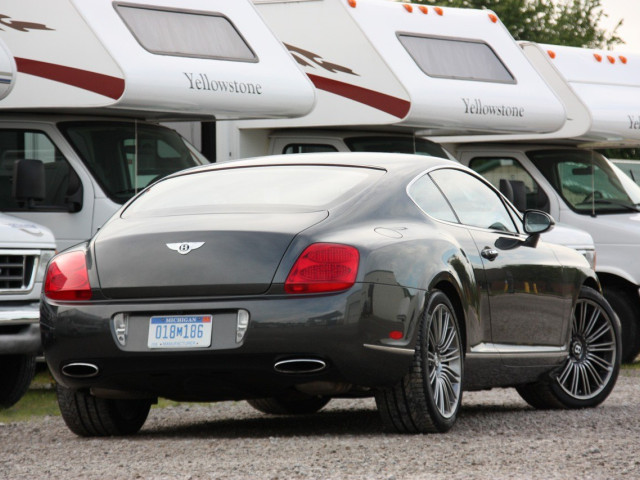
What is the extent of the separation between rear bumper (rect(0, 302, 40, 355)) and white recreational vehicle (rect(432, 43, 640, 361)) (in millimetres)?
5726

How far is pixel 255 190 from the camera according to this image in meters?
8.02

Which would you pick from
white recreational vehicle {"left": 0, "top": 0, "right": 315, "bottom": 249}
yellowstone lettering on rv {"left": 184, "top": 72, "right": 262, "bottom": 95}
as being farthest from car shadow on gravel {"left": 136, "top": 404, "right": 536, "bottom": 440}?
yellowstone lettering on rv {"left": 184, "top": 72, "right": 262, "bottom": 95}

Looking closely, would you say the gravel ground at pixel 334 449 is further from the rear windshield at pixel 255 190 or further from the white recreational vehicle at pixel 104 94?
the white recreational vehicle at pixel 104 94

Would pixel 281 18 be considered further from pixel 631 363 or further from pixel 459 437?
pixel 459 437

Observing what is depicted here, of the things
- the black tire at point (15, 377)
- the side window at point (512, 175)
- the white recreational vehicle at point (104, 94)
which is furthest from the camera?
the side window at point (512, 175)

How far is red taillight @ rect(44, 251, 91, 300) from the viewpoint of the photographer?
745 cm

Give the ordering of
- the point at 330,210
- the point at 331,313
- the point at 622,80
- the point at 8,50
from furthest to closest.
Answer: the point at 622,80 → the point at 8,50 → the point at 330,210 → the point at 331,313

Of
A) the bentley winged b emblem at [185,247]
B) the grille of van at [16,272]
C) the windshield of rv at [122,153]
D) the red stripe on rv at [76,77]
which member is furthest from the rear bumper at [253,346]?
the windshield of rv at [122,153]

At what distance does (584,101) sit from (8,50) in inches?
256

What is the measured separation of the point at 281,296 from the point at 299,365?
34cm

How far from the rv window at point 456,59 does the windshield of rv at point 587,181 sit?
1.01 metres

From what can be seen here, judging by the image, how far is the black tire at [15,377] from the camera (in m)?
10.3

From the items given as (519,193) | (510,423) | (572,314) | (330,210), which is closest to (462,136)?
(519,193)

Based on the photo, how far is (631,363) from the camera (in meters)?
14.4
